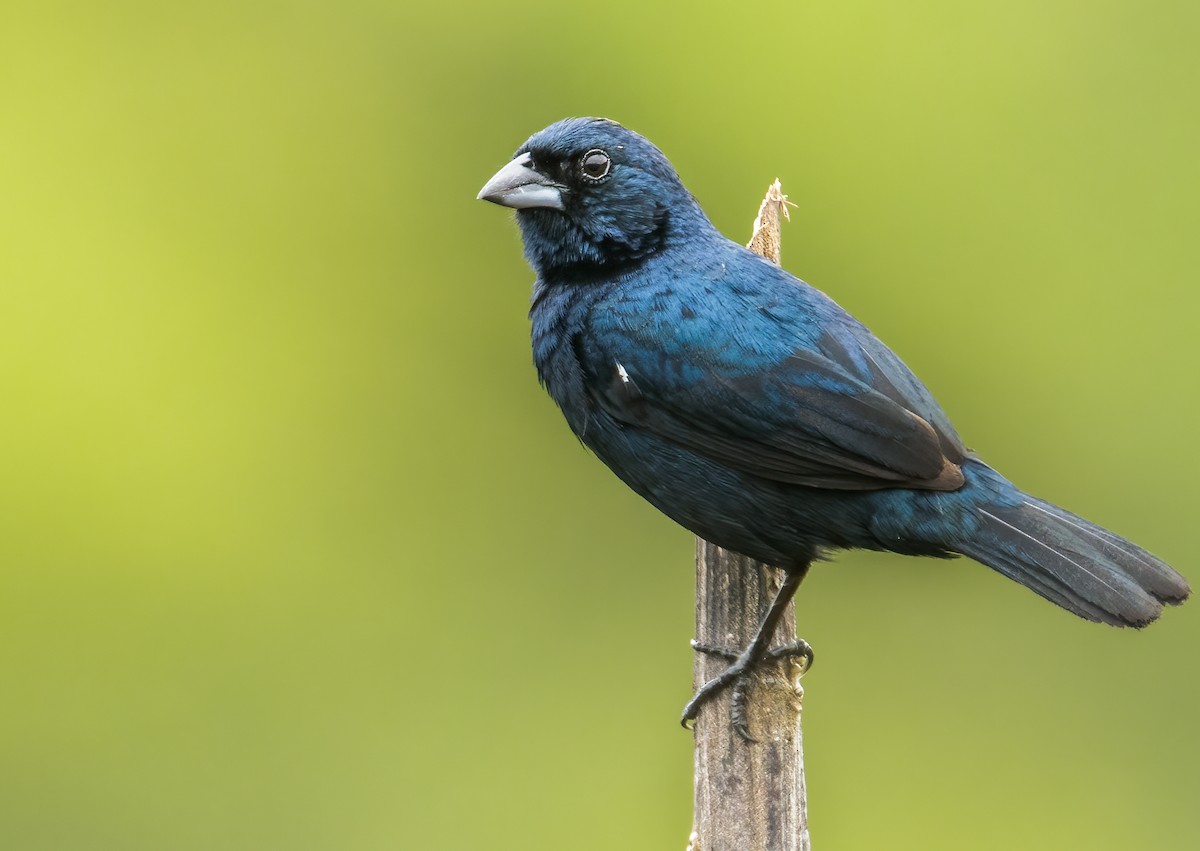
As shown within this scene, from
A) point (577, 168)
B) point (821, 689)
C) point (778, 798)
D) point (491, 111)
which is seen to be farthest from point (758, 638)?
point (491, 111)

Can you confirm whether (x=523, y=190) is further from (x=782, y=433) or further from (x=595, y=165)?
(x=782, y=433)

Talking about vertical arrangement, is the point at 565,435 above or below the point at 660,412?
above

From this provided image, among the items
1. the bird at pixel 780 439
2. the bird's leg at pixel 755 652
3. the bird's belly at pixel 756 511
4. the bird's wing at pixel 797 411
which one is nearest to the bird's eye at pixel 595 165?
the bird at pixel 780 439

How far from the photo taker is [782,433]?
13.6 ft

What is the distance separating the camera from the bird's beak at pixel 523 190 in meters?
4.61

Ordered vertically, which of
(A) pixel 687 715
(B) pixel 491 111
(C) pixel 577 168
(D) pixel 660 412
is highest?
(B) pixel 491 111

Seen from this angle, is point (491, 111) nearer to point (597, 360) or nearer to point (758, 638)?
point (597, 360)

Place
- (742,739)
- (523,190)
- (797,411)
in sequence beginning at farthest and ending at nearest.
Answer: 1. (523,190)
2. (797,411)
3. (742,739)

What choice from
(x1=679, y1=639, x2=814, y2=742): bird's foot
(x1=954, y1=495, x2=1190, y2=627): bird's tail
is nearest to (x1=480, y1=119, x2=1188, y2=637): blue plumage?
(x1=954, y1=495, x2=1190, y2=627): bird's tail

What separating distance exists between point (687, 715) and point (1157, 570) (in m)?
1.28

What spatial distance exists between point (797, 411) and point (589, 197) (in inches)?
37.5

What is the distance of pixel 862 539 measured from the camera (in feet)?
13.8

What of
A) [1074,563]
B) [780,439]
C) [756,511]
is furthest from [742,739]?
[1074,563]

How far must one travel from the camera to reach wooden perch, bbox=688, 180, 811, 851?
3.73 meters
